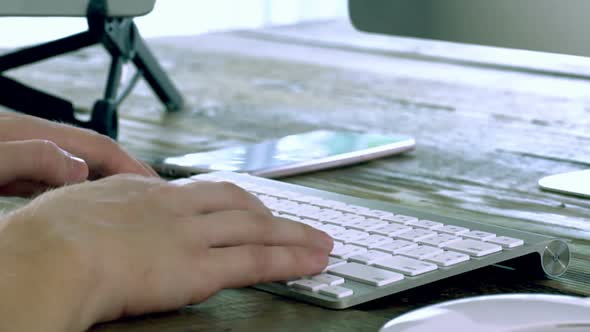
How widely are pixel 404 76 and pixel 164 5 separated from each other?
9.48 feet

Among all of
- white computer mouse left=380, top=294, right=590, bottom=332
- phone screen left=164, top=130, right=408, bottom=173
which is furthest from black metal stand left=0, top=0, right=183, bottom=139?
white computer mouse left=380, top=294, right=590, bottom=332

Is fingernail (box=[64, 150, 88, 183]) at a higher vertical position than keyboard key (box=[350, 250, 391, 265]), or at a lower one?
lower

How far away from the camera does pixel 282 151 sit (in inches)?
41.8

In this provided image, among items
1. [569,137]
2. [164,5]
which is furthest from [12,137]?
[164,5]

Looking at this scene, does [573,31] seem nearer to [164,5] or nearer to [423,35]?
[423,35]

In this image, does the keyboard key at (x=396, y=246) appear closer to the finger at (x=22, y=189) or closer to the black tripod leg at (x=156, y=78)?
the finger at (x=22, y=189)

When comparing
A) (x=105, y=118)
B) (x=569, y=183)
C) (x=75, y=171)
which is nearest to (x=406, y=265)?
(x=75, y=171)

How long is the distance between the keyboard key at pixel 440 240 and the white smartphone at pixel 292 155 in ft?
1.09

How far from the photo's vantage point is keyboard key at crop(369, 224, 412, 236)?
2.20 ft

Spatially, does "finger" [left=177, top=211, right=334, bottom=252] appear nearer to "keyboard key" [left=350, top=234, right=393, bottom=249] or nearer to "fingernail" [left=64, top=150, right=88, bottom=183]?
"keyboard key" [left=350, top=234, right=393, bottom=249]

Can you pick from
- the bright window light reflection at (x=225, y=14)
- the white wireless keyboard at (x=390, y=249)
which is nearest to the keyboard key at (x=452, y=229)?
the white wireless keyboard at (x=390, y=249)

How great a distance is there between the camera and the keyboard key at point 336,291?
1.91ft

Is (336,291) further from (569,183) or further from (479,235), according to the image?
(569,183)

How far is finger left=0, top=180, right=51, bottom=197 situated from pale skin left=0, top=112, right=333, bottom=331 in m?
0.16
